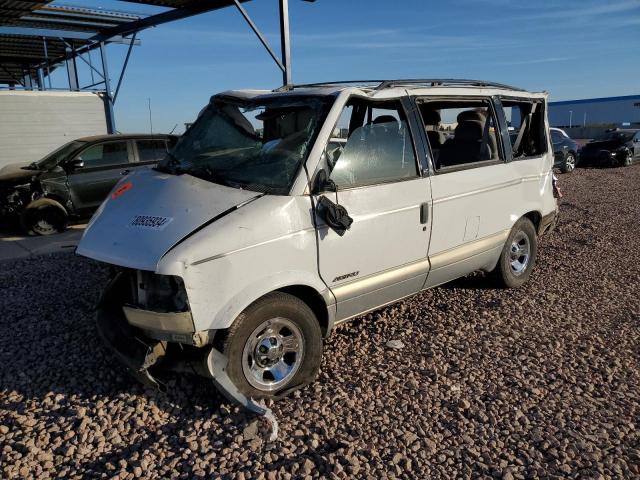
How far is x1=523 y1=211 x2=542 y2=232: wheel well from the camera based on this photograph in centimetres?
563

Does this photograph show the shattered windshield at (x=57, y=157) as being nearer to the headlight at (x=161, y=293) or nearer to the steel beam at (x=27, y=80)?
the headlight at (x=161, y=293)

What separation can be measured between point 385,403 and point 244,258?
4.44ft

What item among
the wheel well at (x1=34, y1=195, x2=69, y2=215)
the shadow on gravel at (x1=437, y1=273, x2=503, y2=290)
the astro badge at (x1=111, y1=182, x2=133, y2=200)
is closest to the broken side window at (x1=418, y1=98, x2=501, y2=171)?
the shadow on gravel at (x1=437, y1=273, x2=503, y2=290)

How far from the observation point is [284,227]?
3.26m

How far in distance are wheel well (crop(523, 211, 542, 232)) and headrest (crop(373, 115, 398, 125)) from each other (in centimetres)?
229

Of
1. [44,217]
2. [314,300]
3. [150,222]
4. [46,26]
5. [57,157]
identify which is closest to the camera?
[150,222]

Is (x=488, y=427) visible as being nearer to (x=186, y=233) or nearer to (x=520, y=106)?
(x=186, y=233)

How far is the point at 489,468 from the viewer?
2.77 m

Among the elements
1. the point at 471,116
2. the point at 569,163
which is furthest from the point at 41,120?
the point at 569,163

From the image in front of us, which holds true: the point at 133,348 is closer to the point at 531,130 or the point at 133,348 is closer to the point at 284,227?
the point at 284,227

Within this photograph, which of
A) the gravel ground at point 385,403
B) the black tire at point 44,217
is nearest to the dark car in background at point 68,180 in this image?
the black tire at point 44,217

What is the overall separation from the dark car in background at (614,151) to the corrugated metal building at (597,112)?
43170 mm

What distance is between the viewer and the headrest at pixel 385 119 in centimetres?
415

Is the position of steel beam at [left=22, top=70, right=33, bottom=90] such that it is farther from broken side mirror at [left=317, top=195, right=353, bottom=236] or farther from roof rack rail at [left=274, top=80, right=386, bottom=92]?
broken side mirror at [left=317, top=195, right=353, bottom=236]
